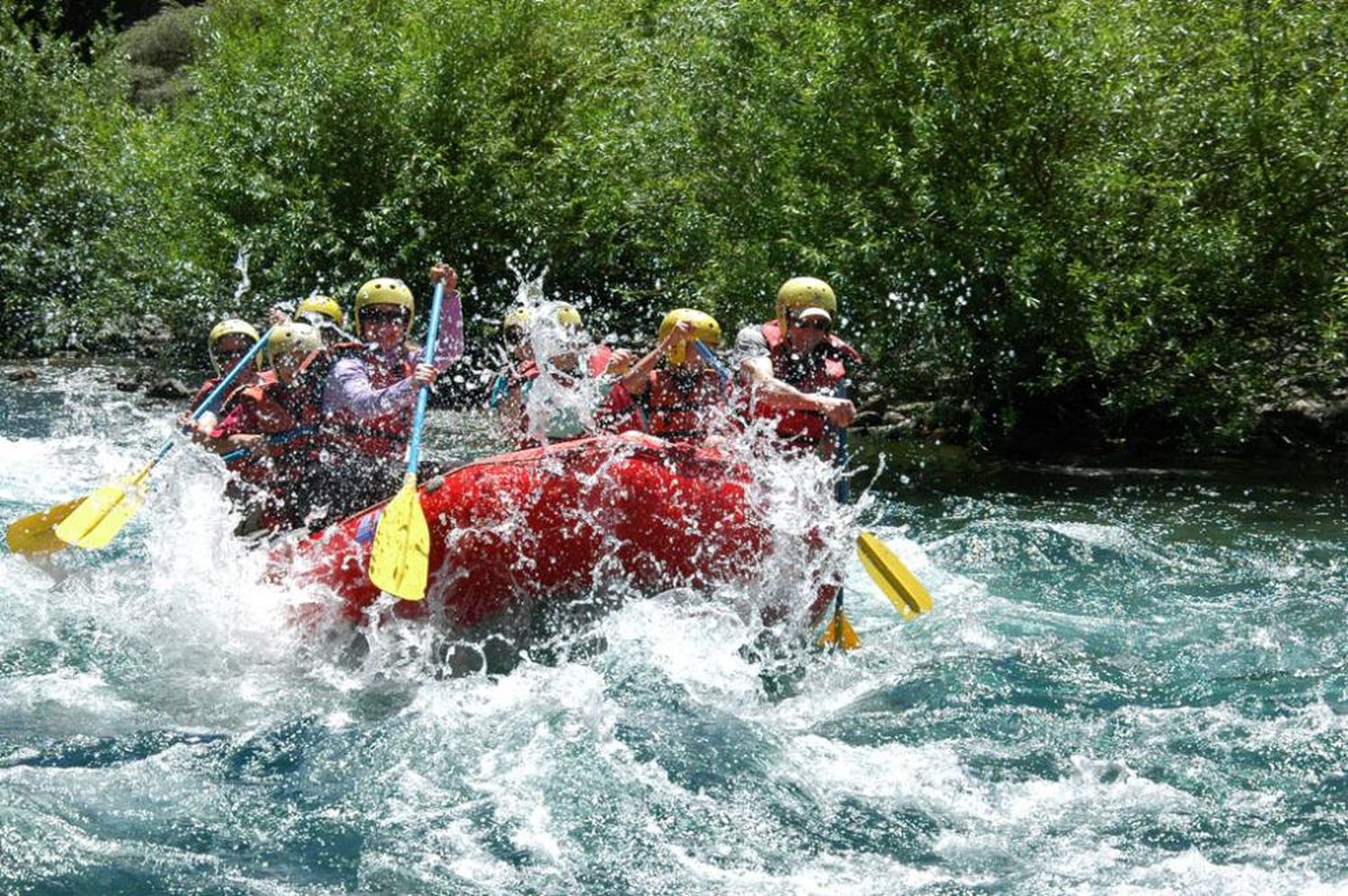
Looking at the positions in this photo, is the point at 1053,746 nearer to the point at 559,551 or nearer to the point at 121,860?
the point at 559,551

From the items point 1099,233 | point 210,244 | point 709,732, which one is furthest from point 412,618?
point 210,244

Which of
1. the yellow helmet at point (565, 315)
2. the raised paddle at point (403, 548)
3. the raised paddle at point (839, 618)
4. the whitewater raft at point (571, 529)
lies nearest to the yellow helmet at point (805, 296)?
the raised paddle at point (839, 618)

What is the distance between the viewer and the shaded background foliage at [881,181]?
11461mm

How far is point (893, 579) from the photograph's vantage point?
718 centimetres

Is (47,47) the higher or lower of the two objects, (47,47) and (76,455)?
the higher

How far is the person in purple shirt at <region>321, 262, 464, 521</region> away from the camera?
7.07 meters

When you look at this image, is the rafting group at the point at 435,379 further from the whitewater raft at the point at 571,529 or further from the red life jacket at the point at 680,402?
the whitewater raft at the point at 571,529

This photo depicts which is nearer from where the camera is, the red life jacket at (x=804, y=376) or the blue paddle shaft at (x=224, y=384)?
the red life jacket at (x=804, y=376)

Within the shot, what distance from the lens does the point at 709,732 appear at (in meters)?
5.99

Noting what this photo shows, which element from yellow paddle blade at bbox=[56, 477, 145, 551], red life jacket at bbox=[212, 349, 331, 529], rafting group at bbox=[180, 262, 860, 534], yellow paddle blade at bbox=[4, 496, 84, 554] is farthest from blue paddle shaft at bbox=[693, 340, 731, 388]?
yellow paddle blade at bbox=[4, 496, 84, 554]

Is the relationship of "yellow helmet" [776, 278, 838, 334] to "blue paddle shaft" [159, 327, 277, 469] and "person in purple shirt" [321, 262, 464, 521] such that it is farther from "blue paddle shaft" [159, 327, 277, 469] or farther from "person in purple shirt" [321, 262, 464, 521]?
"blue paddle shaft" [159, 327, 277, 469]

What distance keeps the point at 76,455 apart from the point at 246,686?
289 inches

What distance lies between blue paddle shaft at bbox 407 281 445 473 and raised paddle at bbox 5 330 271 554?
0.85 m

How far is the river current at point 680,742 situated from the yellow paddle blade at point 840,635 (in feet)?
0.22
